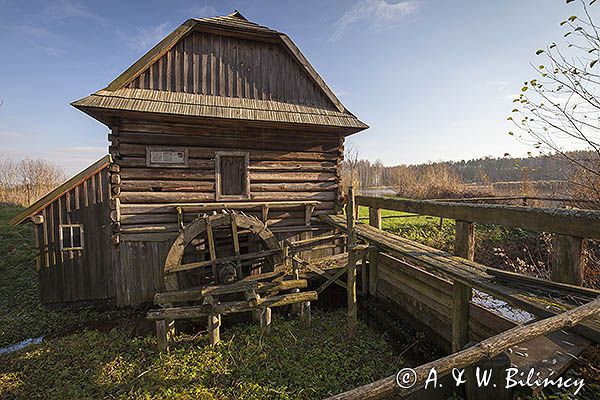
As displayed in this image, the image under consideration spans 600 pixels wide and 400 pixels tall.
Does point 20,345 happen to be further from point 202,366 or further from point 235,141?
point 235,141

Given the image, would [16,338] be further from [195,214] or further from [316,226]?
[316,226]

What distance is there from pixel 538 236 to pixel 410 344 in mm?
8889

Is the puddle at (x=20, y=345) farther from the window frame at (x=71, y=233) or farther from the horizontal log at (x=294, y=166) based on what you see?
the horizontal log at (x=294, y=166)

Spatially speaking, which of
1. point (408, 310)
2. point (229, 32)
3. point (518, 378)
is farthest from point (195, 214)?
point (518, 378)

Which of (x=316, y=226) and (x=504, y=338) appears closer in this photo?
(x=504, y=338)

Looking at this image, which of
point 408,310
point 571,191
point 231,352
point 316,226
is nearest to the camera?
point 231,352

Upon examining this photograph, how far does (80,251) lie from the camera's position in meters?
6.38

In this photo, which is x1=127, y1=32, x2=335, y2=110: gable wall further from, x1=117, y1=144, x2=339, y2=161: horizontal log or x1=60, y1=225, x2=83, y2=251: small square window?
x1=60, y1=225, x2=83, y2=251: small square window

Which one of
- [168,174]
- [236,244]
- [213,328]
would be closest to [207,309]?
[213,328]

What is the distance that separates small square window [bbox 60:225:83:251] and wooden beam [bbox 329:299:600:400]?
7476mm

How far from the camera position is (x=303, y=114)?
7.23 meters

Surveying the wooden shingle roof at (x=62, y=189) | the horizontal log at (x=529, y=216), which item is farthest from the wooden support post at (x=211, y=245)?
the horizontal log at (x=529, y=216)

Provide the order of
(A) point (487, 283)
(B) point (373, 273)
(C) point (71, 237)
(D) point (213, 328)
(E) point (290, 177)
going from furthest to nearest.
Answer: (E) point (290, 177), (B) point (373, 273), (C) point (71, 237), (D) point (213, 328), (A) point (487, 283)

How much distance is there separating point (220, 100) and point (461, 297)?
665 centimetres
